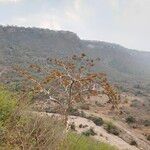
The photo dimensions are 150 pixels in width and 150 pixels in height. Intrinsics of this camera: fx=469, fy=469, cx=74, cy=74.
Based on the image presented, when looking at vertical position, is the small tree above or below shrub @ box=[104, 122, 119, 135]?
above

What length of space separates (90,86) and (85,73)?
2.65ft

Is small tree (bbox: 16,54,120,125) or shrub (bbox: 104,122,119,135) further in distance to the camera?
shrub (bbox: 104,122,119,135)

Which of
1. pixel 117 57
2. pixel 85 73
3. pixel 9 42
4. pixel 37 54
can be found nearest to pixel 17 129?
pixel 85 73

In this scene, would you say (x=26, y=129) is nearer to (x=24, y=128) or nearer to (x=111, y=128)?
(x=24, y=128)

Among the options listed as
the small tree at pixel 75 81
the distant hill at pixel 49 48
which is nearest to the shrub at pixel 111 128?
the small tree at pixel 75 81

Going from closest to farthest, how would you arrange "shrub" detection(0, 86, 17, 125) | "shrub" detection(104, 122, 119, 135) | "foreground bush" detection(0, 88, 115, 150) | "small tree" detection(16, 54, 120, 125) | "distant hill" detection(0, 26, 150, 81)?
"foreground bush" detection(0, 88, 115, 150) < "shrub" detection(0, 86, 17, 125) < "small tree" detection(16, 54, 120, 125) < "shrub" detection(104, 122, 119, 135) < "distant hill" detection(0, 26, 150, 81)

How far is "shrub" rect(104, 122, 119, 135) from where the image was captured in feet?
96.3

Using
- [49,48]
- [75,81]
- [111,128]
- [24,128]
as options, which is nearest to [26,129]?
[24,128]

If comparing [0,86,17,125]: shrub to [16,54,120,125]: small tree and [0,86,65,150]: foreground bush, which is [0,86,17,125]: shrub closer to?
[0,86,65,150]: foreground bush

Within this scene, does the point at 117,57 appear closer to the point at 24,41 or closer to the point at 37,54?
the point at 24,41

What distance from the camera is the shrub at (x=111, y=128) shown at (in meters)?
29.4

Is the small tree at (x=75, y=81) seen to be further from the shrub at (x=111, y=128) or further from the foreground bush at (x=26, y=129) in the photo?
the shrub at (x=111, y=128)

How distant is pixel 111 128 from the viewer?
98.3 ft

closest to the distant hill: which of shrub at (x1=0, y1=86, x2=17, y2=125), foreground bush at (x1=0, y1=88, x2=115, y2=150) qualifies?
shrub at (x1=0, y1=86, x2=17, y2=125)
